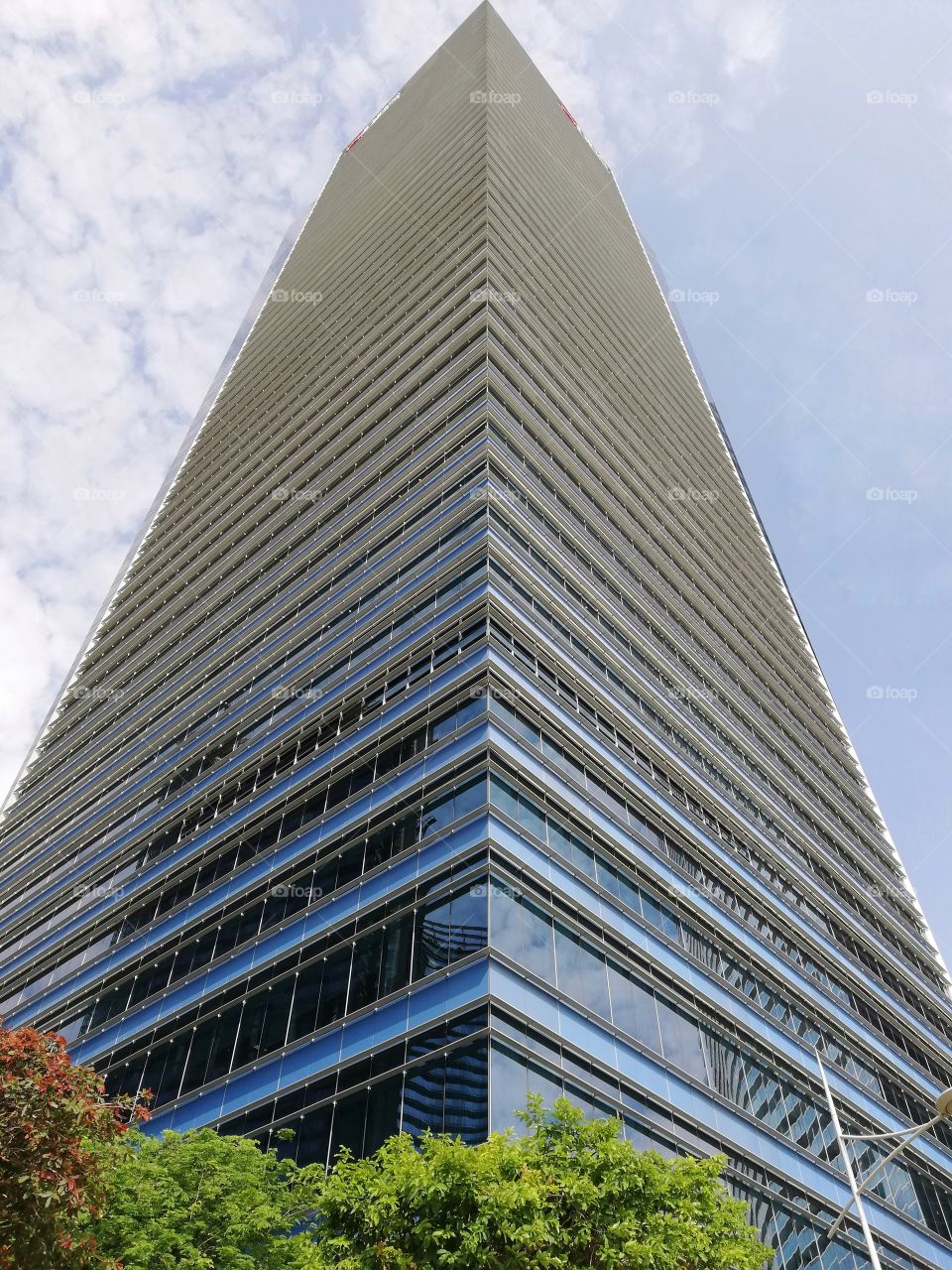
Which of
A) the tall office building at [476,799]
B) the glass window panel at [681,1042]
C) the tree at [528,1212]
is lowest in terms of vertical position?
the tree at [528,1212]

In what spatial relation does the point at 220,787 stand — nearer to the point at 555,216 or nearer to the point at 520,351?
the point at 520,351

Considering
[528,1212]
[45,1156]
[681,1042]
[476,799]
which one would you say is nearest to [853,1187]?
[528,1212]

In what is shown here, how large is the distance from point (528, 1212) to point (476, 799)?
532 inches

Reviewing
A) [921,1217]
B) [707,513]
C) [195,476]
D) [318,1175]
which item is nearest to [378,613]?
[318,1175]

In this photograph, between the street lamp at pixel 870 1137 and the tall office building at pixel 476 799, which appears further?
the tall office building at pixel 476 799

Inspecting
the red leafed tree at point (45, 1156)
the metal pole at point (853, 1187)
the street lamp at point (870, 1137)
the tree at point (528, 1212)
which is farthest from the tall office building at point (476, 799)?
the red leafed tree at point (45, 1156)

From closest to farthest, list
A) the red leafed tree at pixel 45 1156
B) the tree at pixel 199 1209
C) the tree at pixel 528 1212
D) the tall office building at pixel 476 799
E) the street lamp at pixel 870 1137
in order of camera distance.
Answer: the red leafed tree at pixel 45 1156
the tree at pixel 528 1212
the street lamp at pixel 870 1137
the tree at pixel 199 1209
the tall office building at pixel 476 799

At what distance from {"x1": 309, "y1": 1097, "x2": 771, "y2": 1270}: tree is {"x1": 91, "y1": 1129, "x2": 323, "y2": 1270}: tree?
1413 mm

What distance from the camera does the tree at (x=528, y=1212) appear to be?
1128 centimetres

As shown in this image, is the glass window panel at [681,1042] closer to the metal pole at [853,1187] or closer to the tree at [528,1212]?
the metal pole at [853,1187]

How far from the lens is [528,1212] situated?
Result: 37.3ft

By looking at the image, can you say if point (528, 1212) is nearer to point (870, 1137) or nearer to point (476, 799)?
point (870, 1137)

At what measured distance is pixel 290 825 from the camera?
3075 centimetres

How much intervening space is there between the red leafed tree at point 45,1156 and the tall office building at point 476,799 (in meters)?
8.22
